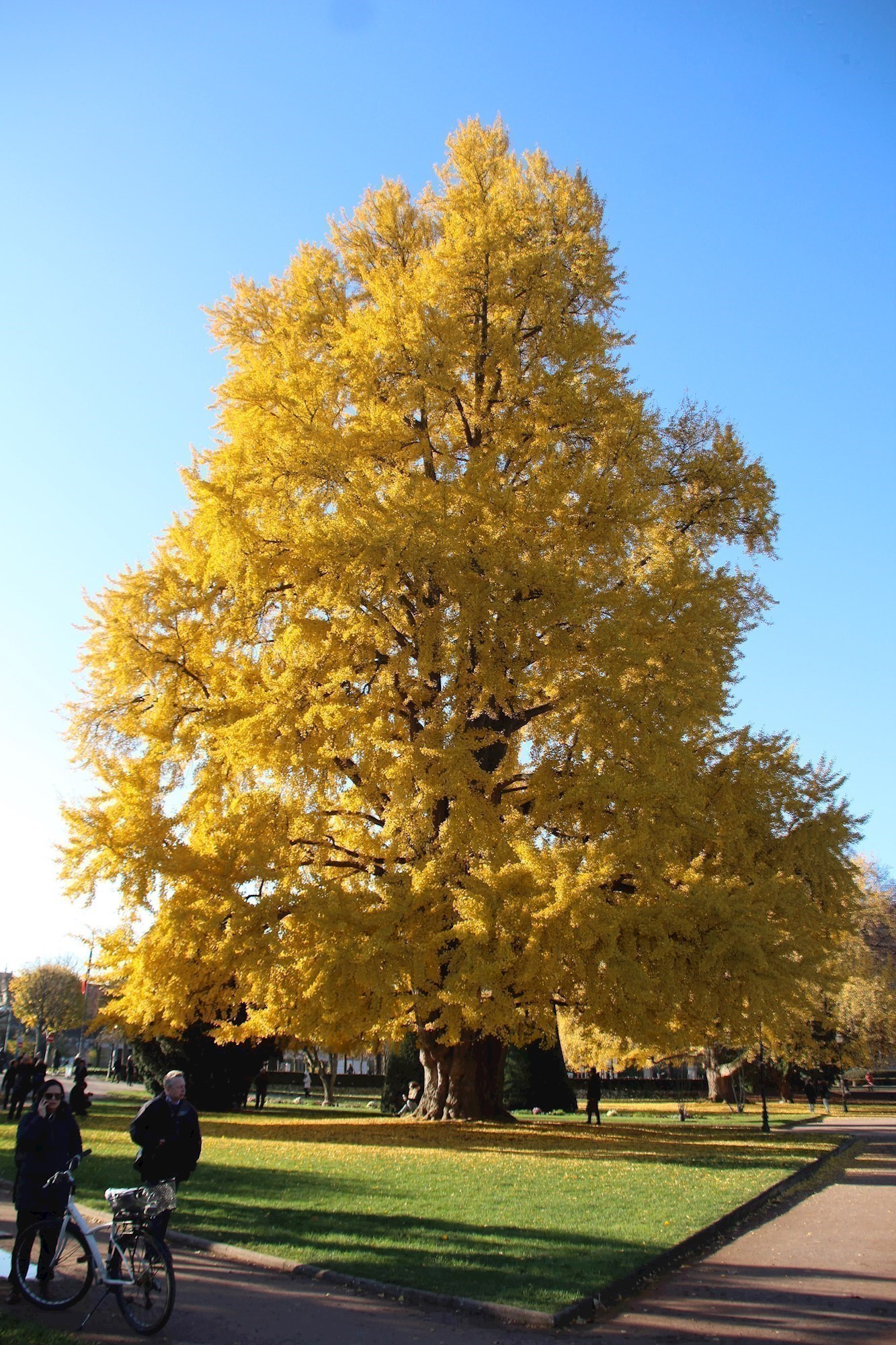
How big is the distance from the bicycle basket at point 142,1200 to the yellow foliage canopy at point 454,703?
256 inches

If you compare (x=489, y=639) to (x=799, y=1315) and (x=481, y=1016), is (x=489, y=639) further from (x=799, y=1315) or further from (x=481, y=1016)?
(x=799, y=1315)

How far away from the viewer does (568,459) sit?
1755 cm

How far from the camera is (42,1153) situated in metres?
6.40

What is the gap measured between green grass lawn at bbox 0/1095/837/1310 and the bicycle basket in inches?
57.1

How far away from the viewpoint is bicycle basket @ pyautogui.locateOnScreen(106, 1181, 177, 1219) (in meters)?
5.93

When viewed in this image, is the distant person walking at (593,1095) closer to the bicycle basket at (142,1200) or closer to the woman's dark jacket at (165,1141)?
the woman's dark jacket at (165,1141)

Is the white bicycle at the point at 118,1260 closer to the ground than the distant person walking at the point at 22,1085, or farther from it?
farther from it

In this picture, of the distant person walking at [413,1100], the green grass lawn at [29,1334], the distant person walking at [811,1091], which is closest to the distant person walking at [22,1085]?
the distant person walking at [413,1100]

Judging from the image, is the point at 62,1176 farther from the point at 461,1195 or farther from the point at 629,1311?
the point at 461,1195

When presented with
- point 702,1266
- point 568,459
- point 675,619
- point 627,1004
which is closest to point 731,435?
point 568,459

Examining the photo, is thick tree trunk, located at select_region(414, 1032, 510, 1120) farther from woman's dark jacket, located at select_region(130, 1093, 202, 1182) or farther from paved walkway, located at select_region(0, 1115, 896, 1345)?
woman's dark jacket, located at select_region(130, 1093, 202, 1182)

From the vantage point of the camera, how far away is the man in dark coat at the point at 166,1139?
6.17 meters

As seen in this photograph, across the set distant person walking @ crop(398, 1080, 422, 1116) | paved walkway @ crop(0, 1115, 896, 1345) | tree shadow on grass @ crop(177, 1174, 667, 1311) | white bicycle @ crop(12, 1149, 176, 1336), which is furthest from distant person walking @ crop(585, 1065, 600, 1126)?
white bicycle @ crop(12, 1149, 176, 1336)

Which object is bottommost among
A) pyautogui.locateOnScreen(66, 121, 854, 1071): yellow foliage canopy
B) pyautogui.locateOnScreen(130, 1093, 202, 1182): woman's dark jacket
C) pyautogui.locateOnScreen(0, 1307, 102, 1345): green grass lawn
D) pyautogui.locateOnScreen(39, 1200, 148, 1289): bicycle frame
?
pyautogui.locateOnScreen(0, 1307, 102, 1345): green grass lawn
